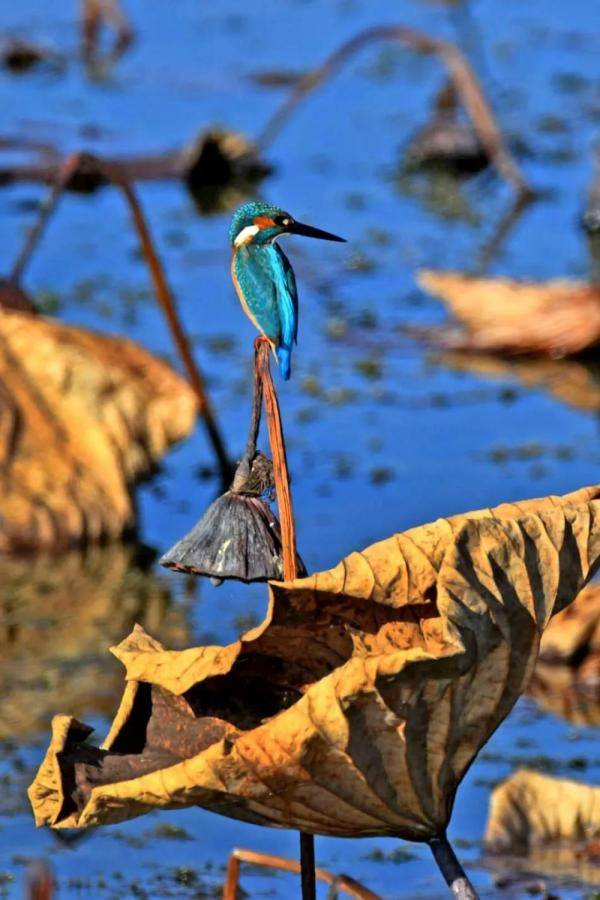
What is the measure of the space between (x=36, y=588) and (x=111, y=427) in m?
0.40

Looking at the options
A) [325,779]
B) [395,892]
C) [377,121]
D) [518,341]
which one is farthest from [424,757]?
[377,121]

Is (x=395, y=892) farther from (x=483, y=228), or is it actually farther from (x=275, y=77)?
(x=275, y=77)

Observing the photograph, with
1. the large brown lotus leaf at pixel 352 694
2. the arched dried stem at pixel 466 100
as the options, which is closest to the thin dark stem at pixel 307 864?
the large brown lotus leaf at pixel 352 694

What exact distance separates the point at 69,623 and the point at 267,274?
2.35 m

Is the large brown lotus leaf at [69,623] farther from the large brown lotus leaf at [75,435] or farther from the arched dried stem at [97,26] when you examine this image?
the arched dried stem at [97,26]

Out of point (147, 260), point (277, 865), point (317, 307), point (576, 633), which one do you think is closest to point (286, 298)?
point (277, 865)

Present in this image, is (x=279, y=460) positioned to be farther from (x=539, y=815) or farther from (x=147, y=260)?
(x=147, y=260)

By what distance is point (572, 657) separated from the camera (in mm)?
3846

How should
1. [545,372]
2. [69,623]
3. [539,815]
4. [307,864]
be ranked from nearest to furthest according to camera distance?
[307,864]
[539,815]
[69,623]
[545,372]

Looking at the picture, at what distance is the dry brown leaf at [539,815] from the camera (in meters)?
3.06

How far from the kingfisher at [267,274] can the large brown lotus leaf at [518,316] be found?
3.80m

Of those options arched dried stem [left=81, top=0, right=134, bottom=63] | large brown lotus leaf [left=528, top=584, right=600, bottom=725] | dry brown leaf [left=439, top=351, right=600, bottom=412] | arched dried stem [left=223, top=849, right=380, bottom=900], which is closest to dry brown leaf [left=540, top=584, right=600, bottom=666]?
large brown lotus leaf [left=528, top=584, right=600, bottom=725]

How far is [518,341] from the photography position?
5715mm

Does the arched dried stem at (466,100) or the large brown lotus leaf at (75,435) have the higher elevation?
the arched dried stem at (466,100)
